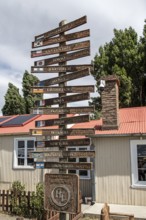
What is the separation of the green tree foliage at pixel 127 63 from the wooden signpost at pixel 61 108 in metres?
21.6

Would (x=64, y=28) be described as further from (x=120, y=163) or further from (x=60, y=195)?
(x=120, y=163)

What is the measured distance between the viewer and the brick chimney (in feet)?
42.9

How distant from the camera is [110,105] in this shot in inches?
532

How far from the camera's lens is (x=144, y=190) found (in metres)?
11.6

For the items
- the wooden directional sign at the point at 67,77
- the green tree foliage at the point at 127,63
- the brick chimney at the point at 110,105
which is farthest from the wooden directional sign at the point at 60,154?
the green tree foliage at the point at 127,63

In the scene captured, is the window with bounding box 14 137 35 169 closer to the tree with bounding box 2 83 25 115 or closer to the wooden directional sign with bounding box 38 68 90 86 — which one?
the wooden directional sign with bounding box 38 68 90 86

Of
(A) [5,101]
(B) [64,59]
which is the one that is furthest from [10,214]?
(A) [5,101]

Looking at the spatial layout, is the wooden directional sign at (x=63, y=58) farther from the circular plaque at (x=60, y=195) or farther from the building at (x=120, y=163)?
the building at (x=120, y=163)

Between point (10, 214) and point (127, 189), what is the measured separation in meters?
5.05

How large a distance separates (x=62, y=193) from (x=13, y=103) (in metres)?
31.5

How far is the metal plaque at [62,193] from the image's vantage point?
4.93 meters

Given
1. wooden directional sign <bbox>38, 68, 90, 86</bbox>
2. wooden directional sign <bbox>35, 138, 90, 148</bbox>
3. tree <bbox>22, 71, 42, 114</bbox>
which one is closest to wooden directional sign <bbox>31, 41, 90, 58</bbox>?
wooden directional sign <bbox>38, 68, 90, 86</bbox>

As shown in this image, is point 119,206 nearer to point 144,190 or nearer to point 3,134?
point 144,190

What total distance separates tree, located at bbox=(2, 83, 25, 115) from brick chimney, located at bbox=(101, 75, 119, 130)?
23.1 m
